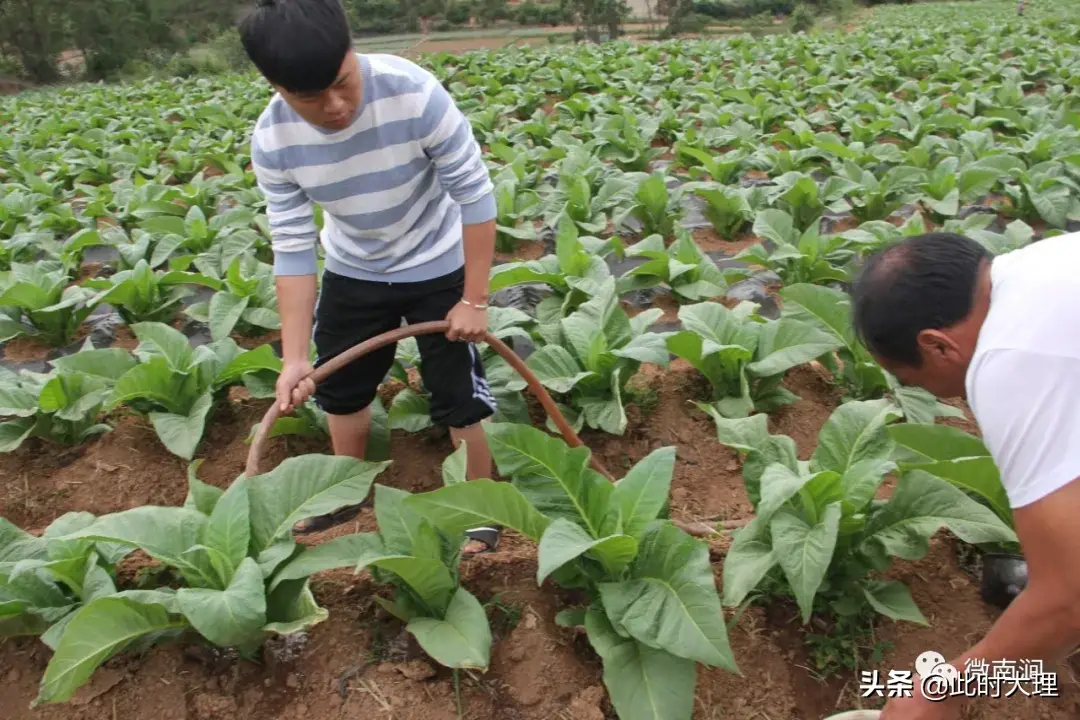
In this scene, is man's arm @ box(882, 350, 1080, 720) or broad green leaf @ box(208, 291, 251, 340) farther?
broad green leaf @ box(208, 291, 251, 340)

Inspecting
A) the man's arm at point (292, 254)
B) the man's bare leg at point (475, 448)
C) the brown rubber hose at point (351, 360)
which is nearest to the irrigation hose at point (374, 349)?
the brown rubber hose at point (351, 360)

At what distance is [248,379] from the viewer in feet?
10.2

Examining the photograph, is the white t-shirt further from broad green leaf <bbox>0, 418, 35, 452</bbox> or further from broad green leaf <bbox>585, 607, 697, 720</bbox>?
broad green leaf <bbox>0, 418, 35, 452</bbox>

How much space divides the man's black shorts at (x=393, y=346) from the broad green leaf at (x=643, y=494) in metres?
0.67

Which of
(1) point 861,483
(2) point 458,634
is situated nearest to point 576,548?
(2) point 458,634

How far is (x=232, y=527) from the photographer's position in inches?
78.3

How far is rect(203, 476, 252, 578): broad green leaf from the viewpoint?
1.98m

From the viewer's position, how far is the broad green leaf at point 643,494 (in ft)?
6.66

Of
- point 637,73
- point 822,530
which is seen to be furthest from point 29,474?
point 637,73

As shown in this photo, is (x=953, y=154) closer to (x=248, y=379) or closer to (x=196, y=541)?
(x=248, y=379)

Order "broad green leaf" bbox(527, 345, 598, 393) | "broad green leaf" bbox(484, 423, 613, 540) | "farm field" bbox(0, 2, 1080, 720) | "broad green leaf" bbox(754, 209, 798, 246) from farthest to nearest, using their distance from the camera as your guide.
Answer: "broad green leaf" bbox(754, 209, 798, 246) → "broad green leaf" bbox(527, 345, 598, 393) → "broad green leaf" bbox(484, 423, 613, 540) → "farm field" bbox(0, 2, 1080, 720)

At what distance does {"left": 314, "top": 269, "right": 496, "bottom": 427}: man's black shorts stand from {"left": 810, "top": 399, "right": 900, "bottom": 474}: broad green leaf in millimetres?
1064

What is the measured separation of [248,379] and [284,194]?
108 centimetres

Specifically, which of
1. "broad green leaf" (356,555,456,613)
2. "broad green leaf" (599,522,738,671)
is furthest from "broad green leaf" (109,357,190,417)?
"broad green leaf" (599,522,738,671)
